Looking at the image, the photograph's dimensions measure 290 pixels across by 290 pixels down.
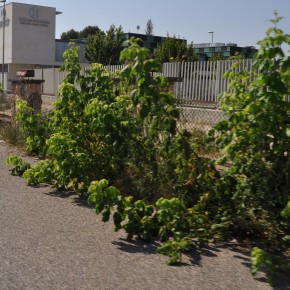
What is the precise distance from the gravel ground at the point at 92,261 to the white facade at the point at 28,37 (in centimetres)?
4920

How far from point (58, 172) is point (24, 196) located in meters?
0.62

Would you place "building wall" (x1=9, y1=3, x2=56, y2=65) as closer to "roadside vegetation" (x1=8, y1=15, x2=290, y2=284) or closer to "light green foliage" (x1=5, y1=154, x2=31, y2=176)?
"light green foliage" (x1=5, y1=154, x2=31, y2=176)

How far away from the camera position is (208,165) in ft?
19.3

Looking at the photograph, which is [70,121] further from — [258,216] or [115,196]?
[258,216]

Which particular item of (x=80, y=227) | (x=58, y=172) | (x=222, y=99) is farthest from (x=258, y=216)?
(x=58, y=172)

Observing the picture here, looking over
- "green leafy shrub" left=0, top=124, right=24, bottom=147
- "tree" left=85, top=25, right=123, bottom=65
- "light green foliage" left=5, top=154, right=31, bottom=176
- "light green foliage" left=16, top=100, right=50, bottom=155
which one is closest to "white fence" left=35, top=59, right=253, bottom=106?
"green leafy shrub" left=0, top=124, right=24, bottom=147

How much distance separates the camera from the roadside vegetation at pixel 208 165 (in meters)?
4.99

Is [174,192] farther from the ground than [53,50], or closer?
closer

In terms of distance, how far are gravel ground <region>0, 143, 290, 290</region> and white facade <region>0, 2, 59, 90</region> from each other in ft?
161

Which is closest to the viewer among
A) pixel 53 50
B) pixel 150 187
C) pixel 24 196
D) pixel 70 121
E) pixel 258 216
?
pixel 258 216

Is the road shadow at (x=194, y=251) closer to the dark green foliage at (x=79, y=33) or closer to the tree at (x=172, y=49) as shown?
the tree at (x=172, y=49)

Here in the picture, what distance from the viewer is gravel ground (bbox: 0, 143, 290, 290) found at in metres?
4.43

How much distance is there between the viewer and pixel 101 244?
545 centimetres

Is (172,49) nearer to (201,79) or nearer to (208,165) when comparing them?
(201,79)
